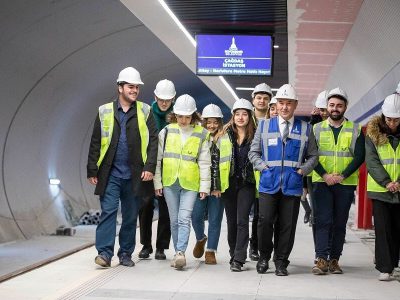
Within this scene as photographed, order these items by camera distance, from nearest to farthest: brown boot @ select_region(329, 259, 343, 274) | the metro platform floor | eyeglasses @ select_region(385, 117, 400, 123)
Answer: the metro platform floor
eyeglasses @ select_region(385, 117, 400, 123)
brown boot @ select_region(329, 259, 343, 274)

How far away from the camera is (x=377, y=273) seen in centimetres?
794

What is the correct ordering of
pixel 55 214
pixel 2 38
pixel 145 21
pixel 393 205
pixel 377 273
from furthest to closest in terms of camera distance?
pixel 55 214, pixel 145 21, pixel 2 38, pixel 377 273, pixel 393 205

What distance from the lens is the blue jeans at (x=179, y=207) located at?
7.90 metres

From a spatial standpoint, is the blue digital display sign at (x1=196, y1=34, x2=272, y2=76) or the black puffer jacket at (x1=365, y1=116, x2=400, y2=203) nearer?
the black puffer jacket at (x1=365, y1=116, x2=400, y2=203)

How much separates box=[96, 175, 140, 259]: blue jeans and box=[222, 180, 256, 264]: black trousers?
0.94 meters

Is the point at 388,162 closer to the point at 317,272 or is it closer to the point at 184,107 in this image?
the point at 317,272

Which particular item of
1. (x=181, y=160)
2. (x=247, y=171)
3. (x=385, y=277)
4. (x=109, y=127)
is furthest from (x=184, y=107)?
(x=385, y=277)

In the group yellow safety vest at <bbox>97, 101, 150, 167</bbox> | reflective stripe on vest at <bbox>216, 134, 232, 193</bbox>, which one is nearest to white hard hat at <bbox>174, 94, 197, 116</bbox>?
yellow safety vest at <bbox>97, 101, 150, 167</bbox>

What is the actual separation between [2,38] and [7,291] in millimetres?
4292

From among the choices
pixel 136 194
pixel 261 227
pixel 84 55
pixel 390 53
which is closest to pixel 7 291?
pixel 136 194

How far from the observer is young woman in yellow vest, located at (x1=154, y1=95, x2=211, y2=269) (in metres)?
7.96

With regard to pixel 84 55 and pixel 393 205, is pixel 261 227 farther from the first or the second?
pixel 84 55

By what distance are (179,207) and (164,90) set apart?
1.29 metres

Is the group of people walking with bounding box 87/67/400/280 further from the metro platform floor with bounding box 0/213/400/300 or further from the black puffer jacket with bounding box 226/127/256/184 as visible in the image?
the metro platform floor with bounding box 0/213/400/300
